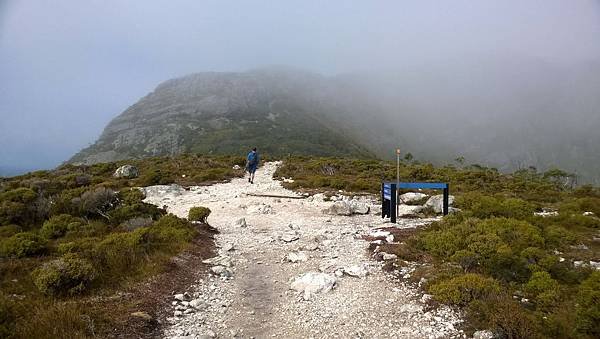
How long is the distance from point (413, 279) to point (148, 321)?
5.84 m

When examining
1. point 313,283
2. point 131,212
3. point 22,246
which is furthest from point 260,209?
point 313,283

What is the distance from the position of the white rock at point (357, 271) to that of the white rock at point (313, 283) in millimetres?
509

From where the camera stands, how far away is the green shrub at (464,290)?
24.1 ft

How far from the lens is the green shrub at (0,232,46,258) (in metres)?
9.80

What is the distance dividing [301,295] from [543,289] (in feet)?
17.2

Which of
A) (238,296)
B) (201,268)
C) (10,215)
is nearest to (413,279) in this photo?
(238,296)

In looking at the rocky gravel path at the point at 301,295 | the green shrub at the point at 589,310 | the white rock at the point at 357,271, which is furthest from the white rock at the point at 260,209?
the green shrub at the point at 589,310

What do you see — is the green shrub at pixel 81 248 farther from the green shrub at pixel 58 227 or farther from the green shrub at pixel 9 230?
the green shrub at pixel 9 230

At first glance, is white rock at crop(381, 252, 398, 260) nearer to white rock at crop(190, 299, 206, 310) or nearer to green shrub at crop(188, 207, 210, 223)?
white rock at crop(190, 299, 206, 310)

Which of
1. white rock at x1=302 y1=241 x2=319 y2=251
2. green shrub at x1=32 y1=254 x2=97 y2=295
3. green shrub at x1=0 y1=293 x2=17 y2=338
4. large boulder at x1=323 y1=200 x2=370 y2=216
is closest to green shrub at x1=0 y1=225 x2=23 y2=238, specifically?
green shrub at x1=32 y1=254 x2=97 y2=295

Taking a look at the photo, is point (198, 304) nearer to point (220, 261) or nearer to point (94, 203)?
point (220, 261)

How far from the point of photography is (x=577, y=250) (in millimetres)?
11984

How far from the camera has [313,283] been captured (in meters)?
8.55

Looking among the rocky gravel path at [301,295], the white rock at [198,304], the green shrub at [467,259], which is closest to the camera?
the rocky gravel path at [301,295]
